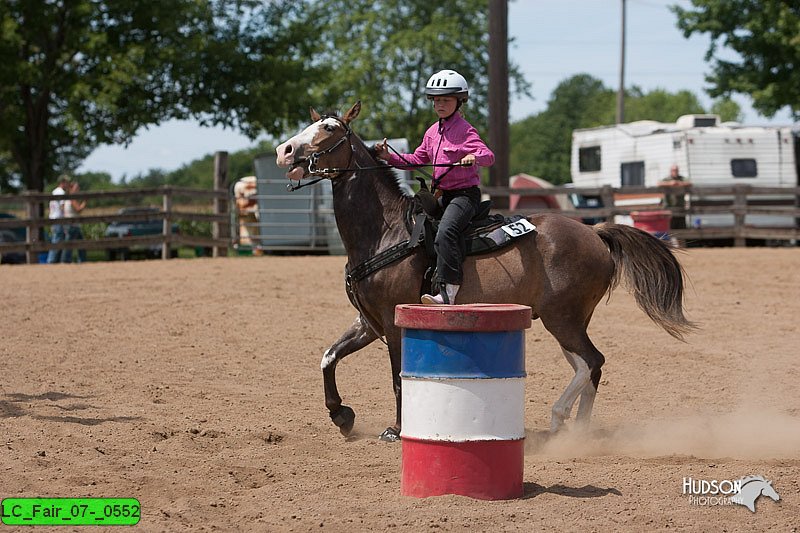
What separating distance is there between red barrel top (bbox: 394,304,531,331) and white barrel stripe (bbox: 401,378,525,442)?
0.27 meters

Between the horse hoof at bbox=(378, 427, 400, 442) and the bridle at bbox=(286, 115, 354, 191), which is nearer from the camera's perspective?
the horse hoof at bbox=(378, 427, 400, 442)

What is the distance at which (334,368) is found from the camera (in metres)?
7.56

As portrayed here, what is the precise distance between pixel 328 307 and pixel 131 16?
14.3m

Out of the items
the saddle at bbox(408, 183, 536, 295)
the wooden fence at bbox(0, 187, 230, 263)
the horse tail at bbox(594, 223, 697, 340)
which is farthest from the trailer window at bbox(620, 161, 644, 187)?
the saddle at bbox(408, 183, 536, 295)

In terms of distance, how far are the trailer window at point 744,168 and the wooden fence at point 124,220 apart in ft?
42.9

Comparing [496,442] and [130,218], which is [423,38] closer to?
[130,218]

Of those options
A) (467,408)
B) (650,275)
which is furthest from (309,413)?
(467,408)

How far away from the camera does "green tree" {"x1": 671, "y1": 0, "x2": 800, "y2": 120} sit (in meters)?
28.8

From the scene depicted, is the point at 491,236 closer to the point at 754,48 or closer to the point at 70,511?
the point at 70,511

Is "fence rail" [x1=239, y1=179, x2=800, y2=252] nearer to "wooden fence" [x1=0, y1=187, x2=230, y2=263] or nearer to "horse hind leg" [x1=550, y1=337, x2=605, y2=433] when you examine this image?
"wooden fence" [x1=0, y1=187, x2=230, y2=263]

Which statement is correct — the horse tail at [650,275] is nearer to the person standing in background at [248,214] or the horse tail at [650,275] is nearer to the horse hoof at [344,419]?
the horse hoof at [344,419]

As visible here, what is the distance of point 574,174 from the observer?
31.0m

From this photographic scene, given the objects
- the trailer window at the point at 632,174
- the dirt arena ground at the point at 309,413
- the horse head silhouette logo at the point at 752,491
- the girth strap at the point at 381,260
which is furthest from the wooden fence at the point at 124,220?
the horse head silhouette logo at the point at 752,491

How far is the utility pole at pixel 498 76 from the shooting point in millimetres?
18219
